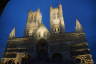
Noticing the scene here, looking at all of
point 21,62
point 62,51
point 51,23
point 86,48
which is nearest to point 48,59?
point 62,51

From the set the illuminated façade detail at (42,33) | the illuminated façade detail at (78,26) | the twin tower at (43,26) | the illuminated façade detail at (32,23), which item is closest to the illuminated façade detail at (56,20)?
the twin tower at (43,26)

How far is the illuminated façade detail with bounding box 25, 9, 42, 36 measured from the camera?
15.4m

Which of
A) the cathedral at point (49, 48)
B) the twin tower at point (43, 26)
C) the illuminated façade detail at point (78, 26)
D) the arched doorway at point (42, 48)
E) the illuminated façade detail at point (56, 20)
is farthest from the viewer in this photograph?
the illuminated façade detail at point (56, 20)

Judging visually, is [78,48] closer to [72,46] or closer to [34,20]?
[72,46]

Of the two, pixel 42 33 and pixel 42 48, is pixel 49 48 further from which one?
pixel 42 33

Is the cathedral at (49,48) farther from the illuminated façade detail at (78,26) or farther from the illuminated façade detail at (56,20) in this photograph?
the illuminated façade detail at (56,20)

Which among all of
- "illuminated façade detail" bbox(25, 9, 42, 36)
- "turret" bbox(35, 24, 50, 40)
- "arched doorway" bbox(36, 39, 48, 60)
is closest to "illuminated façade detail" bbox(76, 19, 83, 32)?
"turret" bbox(35, 24, 50, 40)

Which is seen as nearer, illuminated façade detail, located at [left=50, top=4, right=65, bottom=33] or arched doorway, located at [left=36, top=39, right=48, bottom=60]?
arched doorway, located at [left=36, top=39, right=48, bottom=60]

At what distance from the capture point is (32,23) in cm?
1720

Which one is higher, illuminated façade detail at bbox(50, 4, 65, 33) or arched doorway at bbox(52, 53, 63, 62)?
illuminated façade detail at bbox(50, 4, 65, 33)

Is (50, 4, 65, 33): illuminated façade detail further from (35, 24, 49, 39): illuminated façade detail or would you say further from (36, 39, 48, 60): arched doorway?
(36, 39, 48, 60): arched doorway

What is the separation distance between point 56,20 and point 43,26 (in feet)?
10.2

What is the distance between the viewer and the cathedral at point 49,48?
40.9ft

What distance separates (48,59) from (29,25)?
5.09 metres
